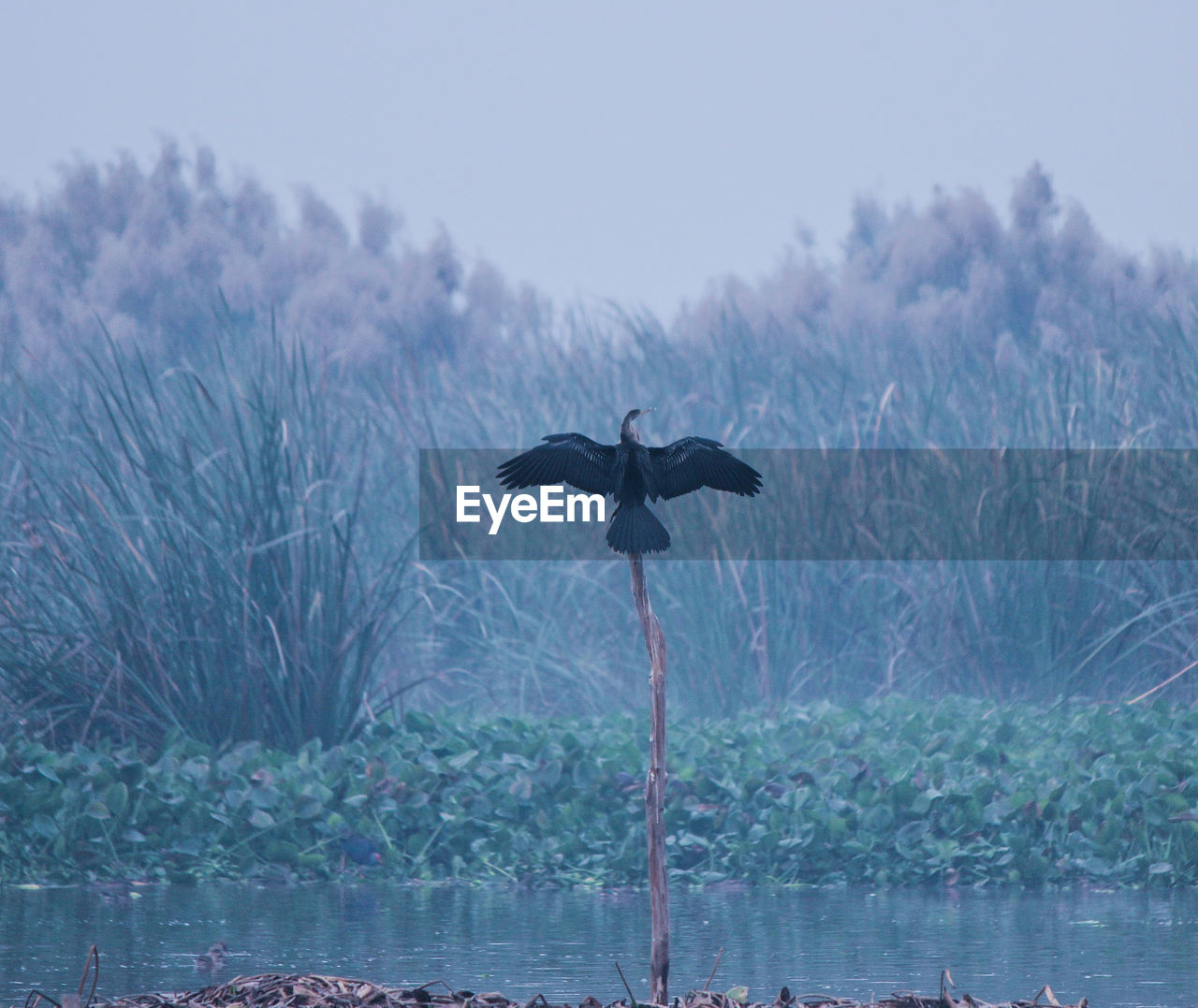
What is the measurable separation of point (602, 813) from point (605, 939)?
1.38m

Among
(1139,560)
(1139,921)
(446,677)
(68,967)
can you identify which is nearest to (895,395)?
(1139,560)

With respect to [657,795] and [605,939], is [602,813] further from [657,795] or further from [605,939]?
[657,795]

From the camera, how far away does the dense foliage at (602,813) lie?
6.77 meters

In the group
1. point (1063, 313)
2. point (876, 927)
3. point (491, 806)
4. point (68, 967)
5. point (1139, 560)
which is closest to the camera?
point (68, 967)

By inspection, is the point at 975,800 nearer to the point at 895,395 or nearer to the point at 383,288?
the point at 895,395

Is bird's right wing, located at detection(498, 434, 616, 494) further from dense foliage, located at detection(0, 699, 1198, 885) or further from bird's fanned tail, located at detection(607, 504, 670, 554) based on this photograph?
dense foliage, located at detection(0, 699, 1198, 885)

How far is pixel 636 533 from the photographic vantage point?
3.38 m

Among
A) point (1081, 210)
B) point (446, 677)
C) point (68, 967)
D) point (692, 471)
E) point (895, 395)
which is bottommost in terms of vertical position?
point (68, 967)

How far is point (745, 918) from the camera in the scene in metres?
6.07

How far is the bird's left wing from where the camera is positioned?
358 cm

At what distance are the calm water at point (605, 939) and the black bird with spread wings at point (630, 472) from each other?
178 cm

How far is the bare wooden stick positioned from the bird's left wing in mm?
213

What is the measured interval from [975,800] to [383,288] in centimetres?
1189

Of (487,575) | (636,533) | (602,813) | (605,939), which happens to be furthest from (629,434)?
(487,575)
